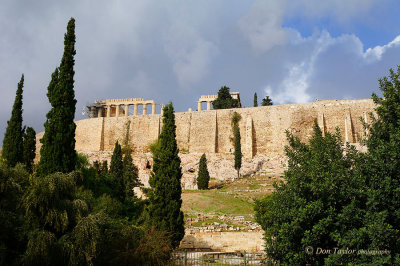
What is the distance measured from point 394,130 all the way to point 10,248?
372 inches

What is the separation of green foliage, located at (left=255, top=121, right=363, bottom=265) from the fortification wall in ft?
103

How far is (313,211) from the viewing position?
7.87m

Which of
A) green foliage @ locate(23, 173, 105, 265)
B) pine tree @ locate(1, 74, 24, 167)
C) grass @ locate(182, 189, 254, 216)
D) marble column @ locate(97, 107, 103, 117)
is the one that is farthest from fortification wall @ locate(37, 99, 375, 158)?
green foliage @ locate(23, 173, 105, 265)

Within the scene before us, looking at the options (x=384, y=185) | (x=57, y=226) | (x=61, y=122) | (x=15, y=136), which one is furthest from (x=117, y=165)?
(x=384, y=185)

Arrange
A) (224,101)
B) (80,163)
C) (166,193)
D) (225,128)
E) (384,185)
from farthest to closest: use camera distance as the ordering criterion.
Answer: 1. (224,101)
2. (225,128)
3. (80,163)
4. (166,193)
5. (384,185)

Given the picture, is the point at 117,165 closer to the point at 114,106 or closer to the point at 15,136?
the point at 15,136

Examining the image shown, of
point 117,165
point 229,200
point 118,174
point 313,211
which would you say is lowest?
point 313,211

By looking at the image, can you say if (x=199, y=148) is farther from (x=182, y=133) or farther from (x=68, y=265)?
(x=68, y=265)

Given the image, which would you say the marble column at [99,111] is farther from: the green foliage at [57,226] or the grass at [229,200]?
the green foliage at [57,226]

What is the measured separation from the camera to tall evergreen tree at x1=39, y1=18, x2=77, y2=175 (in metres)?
12.2

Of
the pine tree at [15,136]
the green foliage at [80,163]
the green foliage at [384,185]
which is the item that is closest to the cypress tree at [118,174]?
the green foliage at [80,163]

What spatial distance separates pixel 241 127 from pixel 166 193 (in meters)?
31.7

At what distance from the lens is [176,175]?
12.9 meters

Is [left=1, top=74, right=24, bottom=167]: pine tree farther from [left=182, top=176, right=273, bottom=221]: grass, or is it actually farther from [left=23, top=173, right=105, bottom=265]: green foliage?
[left=182, top=176, right=273, bottom=221]: grass
